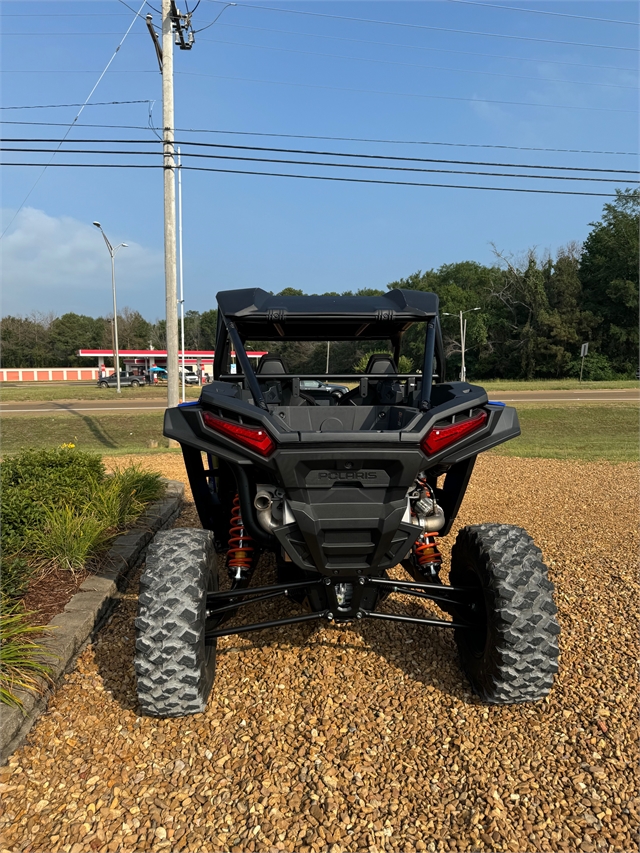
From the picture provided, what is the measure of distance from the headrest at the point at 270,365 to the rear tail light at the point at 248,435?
3.91 ft

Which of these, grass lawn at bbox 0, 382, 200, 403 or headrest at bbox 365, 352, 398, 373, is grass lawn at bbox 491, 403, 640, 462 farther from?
grass lawn at bbox 0, 382, 200, 403

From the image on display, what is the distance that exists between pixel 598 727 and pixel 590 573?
6.48 feet

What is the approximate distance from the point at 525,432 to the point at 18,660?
13.9 metres

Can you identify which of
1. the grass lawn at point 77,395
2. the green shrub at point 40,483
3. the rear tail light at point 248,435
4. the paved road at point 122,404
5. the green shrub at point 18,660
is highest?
the rear tail light at point 248,435

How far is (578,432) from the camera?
49.0 feet

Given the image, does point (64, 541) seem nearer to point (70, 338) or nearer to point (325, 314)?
point (325, 314)

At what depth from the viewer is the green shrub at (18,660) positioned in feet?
8.39

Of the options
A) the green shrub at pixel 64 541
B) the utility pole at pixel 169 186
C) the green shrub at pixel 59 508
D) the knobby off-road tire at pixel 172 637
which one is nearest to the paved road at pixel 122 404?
the utility pole at pixel 169 186

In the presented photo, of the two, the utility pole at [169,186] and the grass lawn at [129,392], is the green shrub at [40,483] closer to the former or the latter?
the utility pole at [169,186]

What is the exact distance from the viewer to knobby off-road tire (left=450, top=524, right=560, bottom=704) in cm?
247

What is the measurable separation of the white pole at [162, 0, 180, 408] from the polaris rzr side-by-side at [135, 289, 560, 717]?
955 centimetres

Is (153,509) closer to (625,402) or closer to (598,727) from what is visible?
(598,727)

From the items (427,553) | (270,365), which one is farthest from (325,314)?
(427,553)

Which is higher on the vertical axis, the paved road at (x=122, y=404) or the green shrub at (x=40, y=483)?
the green shrub at (x=40, y=483)
